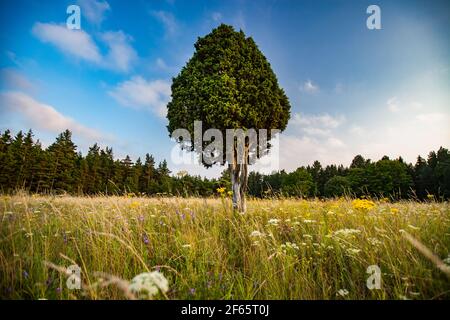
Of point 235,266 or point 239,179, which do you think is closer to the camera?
point 235,266

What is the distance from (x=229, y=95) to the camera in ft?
22.1

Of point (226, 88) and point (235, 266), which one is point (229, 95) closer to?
point (226, 88)

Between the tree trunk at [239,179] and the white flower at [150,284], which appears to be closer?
the white flower at [150,284]

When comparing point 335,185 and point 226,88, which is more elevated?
point 226,88

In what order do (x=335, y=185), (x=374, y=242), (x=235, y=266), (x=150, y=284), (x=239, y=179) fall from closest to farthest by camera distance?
1. (x=150, y=284)
2. (x=374, y=242)
3. (x=235, y=266)
4. (x=239, y=179)
5. (x=335, y=185)

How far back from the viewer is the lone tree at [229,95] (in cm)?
681

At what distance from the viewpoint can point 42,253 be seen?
293cm

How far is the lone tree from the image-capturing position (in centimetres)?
681

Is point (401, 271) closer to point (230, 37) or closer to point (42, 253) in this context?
point (42, 253)

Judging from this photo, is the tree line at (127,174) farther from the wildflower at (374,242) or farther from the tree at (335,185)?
the wildflower at (374,242)

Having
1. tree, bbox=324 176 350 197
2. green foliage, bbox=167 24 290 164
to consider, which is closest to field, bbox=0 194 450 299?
green foliage, bbox=167 24 290 164

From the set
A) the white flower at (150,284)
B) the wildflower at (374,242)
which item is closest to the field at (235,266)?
the wildflower at (374,242)

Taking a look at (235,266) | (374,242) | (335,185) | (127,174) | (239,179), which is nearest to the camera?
(374,242)

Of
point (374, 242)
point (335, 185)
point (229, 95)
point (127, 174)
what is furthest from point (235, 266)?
point (335, 185)
